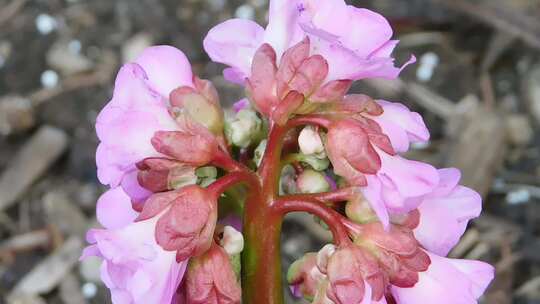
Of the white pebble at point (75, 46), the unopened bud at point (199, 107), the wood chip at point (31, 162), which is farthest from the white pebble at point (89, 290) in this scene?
the unopened bud at point (199, 107)

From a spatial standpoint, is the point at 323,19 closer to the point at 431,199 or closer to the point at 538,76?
the point at 431,199

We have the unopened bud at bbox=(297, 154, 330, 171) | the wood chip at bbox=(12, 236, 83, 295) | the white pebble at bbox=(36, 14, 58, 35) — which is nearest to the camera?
the unopened bud at bbox=(297, 154, 330, 171)

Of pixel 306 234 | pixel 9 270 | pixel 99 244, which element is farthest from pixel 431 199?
pixel 9 270

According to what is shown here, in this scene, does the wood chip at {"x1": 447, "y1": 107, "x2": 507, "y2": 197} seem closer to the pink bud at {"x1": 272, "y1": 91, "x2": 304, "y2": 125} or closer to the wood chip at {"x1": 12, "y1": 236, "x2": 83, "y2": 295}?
the wood chip at {"x1": 12, "y1": 236, "x2": 83, "y2": 295}

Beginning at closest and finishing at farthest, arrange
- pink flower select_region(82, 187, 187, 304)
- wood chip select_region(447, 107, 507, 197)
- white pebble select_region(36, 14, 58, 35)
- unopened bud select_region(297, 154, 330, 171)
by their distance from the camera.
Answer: pink flower select_region(82, 187, 187, 304), unopened bud select_region(297, 154, 330, 171), wood chip select_region(447, 107, 507, 197), white pebble select_region(36, 14, 58, 35)

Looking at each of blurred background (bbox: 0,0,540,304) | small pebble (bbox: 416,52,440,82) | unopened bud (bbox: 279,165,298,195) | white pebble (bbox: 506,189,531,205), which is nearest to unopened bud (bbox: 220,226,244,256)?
unopened bud (bbox: 279,165,298,195)

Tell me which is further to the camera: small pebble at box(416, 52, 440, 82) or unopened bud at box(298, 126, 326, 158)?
small pebble at box(416, 52, 440, 82)

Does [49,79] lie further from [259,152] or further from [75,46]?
[259,152]
